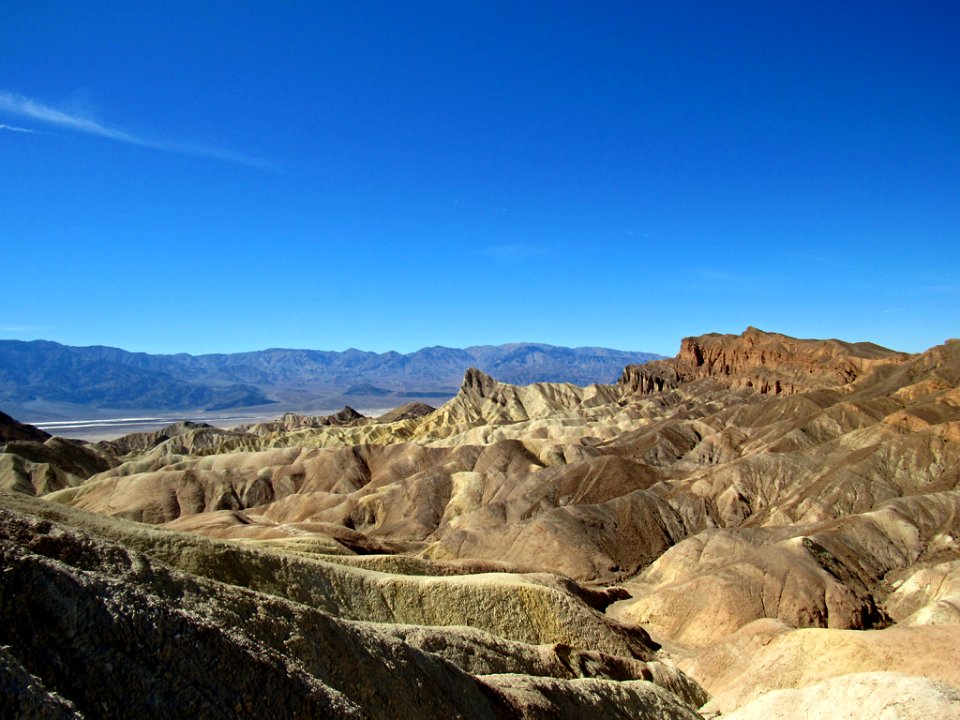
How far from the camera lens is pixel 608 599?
158 ft

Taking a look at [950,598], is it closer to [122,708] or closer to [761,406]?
[122,708]

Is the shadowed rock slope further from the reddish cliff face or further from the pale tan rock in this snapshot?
the reddish cliff face

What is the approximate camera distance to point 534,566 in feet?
193

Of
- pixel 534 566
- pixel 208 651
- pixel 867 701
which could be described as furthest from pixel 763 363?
Result: pixel 208 651

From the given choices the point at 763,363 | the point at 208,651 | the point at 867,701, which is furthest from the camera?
the point at 763,363

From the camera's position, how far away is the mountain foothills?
12312mm

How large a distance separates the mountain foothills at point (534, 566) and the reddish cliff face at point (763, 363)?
76 centimetres

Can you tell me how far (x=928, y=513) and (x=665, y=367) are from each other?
105167 mm

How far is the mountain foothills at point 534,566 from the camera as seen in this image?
40.4 ft

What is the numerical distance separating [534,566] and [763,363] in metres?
92.3

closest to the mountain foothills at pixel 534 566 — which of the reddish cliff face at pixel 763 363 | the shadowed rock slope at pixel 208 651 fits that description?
the shadowed rock slope at pixel 208 651

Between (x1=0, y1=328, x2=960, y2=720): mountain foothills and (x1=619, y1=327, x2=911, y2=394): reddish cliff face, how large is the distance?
763mm

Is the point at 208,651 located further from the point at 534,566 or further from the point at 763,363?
the point at 763,363

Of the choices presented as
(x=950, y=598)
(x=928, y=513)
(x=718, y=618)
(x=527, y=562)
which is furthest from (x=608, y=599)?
(x=928, y=513)
